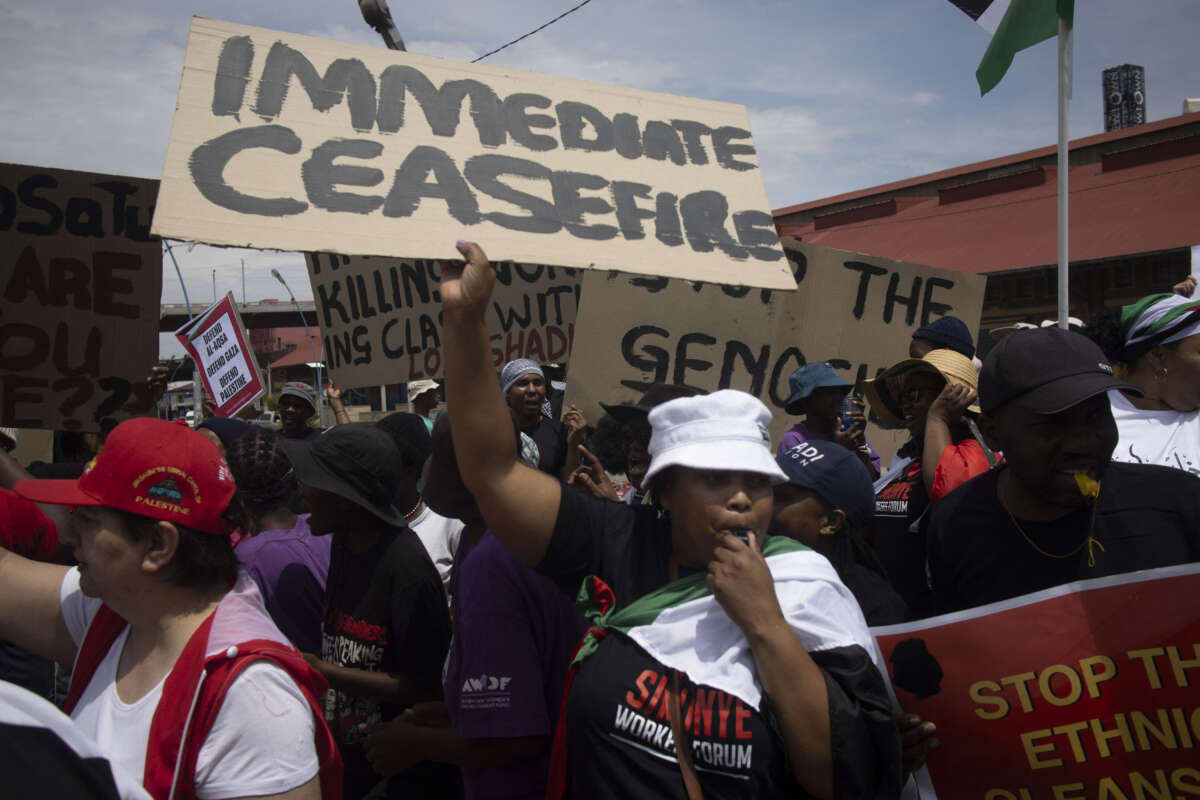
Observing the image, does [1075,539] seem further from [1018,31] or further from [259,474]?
[1018,31]

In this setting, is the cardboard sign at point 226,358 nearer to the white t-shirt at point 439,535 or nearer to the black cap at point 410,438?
the black cap at point 410,438

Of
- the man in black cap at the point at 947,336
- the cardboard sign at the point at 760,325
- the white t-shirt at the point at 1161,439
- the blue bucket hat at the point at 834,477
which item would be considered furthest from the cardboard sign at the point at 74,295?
the white t-shirt at the point at 1161,439

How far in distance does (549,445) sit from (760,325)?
1.62 meters

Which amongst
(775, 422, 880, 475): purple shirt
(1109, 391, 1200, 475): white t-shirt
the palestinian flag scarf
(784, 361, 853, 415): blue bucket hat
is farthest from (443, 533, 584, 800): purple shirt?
(784, 361, 853, 415): blue bucket hat

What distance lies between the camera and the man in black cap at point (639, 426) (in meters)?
2.97

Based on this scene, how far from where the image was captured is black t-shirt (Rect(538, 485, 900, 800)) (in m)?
1.51

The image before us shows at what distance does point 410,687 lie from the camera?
2.44 meters

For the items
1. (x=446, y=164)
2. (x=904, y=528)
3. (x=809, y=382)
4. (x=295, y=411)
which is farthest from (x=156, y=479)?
(x=295, y=411)

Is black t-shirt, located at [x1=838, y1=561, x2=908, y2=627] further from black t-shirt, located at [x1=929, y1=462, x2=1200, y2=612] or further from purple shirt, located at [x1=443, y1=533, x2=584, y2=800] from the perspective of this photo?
purple shirt, located at [x1=443, y1=533, x2=584, y2=800]

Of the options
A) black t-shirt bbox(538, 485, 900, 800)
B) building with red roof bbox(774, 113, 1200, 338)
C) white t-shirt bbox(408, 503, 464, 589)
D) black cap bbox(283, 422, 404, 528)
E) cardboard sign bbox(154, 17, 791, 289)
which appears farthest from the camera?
building with red roof bbox(774, 113, 1200, 338)

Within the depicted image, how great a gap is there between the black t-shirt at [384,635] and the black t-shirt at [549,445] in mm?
2644

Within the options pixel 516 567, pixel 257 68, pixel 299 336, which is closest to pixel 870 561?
pixel 516 567

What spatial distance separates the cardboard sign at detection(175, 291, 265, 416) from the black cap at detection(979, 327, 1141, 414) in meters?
5.38

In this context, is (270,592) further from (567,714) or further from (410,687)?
(567,714)
